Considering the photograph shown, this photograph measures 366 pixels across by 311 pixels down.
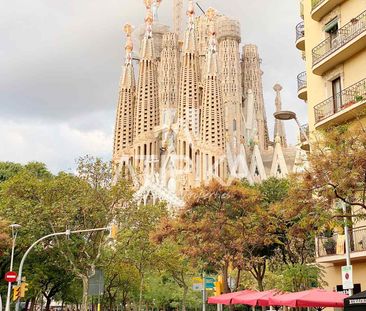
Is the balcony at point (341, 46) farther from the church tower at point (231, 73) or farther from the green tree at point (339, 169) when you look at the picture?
the church tower at point (231, 73)

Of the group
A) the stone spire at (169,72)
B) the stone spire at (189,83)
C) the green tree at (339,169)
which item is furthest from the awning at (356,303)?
the stone spire at (169,72)

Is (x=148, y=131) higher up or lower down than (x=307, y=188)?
higher up

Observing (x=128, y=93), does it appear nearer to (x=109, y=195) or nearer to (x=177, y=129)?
(x=177, y=129)

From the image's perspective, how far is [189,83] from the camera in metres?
96.5

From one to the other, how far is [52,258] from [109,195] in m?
7.47

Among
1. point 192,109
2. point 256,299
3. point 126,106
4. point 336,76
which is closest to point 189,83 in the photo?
point 192,109

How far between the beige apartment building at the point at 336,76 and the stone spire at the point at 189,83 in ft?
223

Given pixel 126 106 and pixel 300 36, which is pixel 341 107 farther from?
pixel 126 106

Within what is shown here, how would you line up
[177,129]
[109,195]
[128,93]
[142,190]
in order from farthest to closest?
[128,93] → [177,129] → [142,190] → [109,195]

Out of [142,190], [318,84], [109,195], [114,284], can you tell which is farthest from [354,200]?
[142,190]

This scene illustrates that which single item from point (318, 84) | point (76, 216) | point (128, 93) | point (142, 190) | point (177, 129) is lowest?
point (76, 216)

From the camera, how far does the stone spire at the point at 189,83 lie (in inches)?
3713

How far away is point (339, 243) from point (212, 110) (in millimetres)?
→ 70237

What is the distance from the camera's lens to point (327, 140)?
16.4 meters
